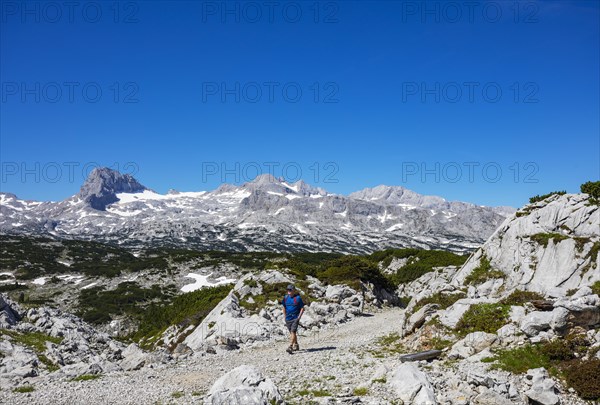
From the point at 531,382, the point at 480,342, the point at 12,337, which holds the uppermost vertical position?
the point at 12,337

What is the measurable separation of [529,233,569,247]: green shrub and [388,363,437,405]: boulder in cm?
A: 2067

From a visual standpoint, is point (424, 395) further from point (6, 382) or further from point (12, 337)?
point (12, 337)

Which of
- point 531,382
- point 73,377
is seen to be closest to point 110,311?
point 73,377

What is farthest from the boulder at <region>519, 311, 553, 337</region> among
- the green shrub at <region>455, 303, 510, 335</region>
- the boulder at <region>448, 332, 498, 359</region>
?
the green shrub at <region>455, 303, 510, 335</region>

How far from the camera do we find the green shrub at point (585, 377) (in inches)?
487

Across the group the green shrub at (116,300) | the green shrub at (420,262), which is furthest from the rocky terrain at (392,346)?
the green shrub at (116,300)

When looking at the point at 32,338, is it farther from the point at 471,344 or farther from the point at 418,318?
the point at 471,344

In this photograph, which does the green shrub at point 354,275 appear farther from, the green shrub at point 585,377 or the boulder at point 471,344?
the green shrub at point 585,377

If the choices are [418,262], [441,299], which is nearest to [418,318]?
[441,299]

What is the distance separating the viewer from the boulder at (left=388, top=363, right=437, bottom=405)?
39.3 feet

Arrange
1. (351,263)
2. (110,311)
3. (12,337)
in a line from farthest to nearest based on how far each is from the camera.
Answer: (110,311) < (351,263) < (12,337)

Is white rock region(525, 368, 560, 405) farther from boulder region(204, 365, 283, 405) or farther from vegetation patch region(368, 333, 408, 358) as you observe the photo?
boulder region(204, 365, 283, 405)

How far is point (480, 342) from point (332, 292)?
2154 cm

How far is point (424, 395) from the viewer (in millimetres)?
12016
